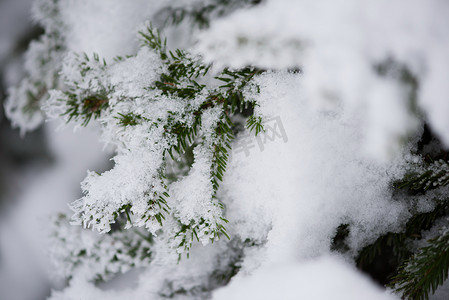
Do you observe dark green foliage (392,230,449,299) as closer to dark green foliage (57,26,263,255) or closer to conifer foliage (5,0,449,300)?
conifer foliage (5,0,449,300)

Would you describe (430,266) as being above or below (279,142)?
below

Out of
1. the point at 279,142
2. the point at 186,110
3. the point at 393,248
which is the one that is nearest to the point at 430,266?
the point at 393,248

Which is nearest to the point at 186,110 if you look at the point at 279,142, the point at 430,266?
the point at 279,142

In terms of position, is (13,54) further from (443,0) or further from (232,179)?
(443,0)

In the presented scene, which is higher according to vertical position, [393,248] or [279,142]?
[279,142]

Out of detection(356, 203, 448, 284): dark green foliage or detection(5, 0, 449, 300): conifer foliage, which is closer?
detection(5, 0, 449, 300): conifer foliage

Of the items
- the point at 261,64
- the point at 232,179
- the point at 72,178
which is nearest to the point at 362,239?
the point at 232,179

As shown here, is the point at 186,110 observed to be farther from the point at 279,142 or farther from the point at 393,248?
the point at 393,248

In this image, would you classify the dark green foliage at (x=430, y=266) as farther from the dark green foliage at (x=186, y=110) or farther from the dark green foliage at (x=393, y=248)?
the dark green foliage at (x=186, y=110)

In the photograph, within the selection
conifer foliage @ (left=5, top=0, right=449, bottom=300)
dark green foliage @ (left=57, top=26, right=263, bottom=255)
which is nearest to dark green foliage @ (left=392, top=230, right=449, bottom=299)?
conifer foliage @ (left=5, top=0, right=449, bottom=300)

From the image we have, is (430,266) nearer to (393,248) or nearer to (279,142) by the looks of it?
(393,248)

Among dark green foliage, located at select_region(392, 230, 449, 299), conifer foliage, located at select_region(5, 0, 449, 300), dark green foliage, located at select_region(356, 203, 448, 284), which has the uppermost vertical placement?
conifer foliage, located at select_region(5, 0, 449, 300)

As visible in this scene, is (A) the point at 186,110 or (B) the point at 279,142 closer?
(A) the point at 186,110

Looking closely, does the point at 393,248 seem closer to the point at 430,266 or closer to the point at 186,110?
the point at 430,266
